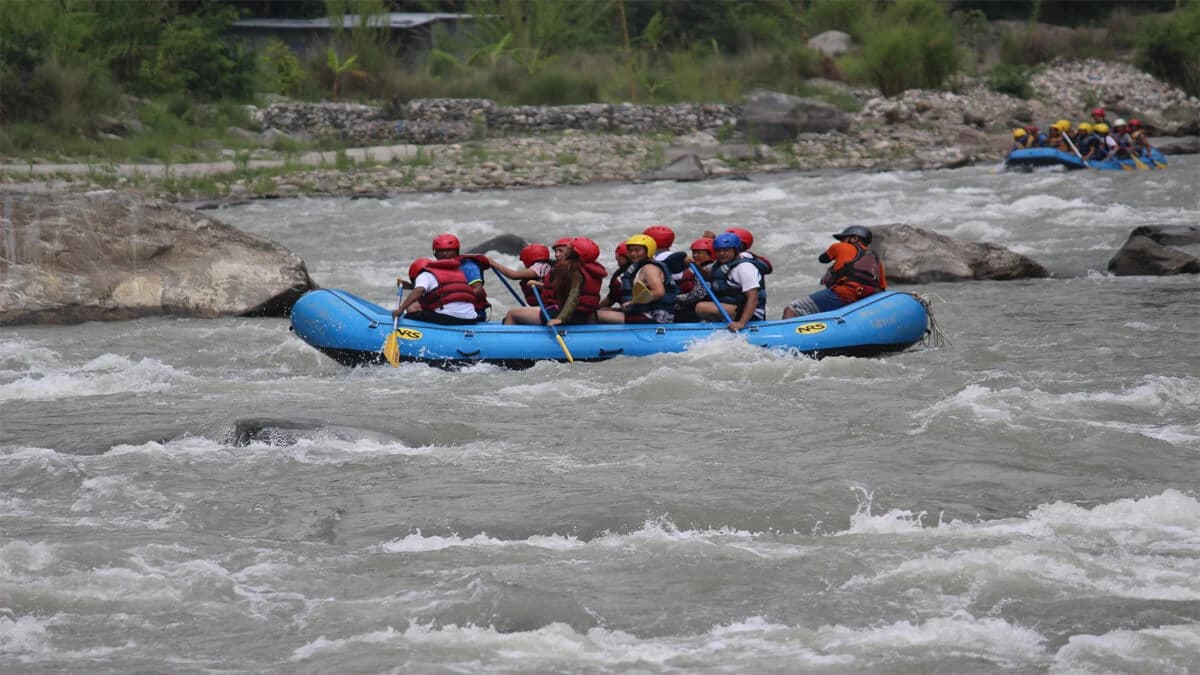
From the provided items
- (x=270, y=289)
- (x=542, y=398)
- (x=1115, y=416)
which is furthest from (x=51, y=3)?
(x=1115, y=416)

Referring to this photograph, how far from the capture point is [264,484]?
6.70m

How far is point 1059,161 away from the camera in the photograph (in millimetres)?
22312

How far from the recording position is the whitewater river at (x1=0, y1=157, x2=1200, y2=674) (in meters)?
4.91

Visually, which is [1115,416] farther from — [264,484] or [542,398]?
[264,484]

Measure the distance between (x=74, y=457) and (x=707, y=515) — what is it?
10.3ft

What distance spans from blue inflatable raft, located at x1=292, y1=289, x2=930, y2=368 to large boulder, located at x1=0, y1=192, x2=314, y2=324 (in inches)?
92.4

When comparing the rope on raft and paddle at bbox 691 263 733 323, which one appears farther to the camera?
the rope on raft

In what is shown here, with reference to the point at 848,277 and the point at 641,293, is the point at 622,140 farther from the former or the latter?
the point at 641,293

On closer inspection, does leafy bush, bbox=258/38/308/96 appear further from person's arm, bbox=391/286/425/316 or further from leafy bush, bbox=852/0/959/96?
person's arm, bbox=391/286/425/316

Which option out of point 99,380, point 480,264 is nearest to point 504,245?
point 480,264

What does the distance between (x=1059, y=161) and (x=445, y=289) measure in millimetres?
15177

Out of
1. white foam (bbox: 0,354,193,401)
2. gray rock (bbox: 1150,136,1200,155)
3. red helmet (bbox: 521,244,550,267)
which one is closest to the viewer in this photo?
white foam (bbox: 0,354,193,401)

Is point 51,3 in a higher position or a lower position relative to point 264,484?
higher

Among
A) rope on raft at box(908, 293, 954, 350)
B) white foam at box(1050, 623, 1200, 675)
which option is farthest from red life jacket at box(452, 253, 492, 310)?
white foam at box(1050, 623, 1200, 675)
